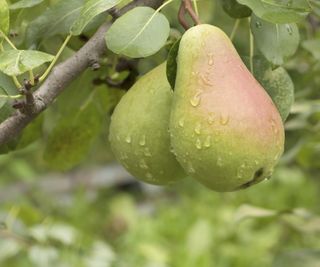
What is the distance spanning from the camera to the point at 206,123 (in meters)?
0.81

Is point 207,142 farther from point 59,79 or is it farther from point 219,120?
point 59,79

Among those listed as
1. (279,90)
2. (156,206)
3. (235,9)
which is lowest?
(156,206)

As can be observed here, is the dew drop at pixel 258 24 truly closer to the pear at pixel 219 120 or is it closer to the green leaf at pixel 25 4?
the pear at pixel 219 120

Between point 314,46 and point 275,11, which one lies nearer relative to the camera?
point 275,11

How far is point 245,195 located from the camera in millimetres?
2705

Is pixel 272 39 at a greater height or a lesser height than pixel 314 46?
greater

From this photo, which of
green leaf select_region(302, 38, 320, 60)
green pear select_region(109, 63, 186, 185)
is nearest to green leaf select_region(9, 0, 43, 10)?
green pear select_region(109, 63, 186, 185)

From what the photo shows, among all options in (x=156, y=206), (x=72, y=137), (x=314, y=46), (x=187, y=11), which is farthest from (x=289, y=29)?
(x=156, y=206)

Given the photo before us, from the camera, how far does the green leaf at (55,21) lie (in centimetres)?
101

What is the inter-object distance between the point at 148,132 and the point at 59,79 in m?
0.11

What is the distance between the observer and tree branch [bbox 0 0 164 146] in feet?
2.84

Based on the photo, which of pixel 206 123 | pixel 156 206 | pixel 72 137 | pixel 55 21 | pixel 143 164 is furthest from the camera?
pixel 156 206

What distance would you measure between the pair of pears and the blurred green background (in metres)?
0.18

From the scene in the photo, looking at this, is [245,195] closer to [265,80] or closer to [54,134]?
[54,134]
